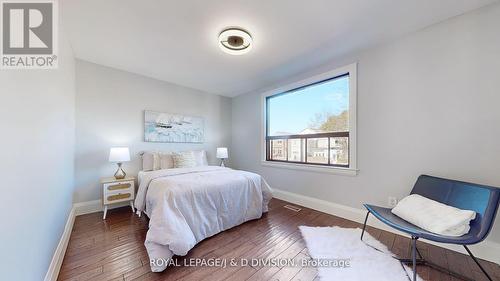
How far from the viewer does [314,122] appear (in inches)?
121

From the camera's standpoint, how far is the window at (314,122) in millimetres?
2664

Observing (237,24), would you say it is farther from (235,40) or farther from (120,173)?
(120,173)

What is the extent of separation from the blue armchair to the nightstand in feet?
10.8

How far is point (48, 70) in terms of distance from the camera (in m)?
1.48

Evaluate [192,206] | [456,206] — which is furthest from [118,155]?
[456,206]

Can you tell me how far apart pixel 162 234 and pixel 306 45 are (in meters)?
2.71

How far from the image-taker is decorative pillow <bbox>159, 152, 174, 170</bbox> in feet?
10.3

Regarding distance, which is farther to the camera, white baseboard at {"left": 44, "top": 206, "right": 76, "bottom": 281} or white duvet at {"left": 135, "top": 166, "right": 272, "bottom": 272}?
white duvet at {"left": 135, "top": 166, "right": 272, "bottom": 272}

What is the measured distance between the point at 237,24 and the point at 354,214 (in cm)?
Answer: 289

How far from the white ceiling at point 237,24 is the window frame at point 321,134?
252 millimetres

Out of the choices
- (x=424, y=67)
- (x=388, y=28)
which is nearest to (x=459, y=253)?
(x=424, y=67)

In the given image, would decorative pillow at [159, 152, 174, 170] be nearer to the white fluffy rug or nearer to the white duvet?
the white duvet

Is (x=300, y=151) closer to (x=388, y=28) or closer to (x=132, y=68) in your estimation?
(x=388, y=28)

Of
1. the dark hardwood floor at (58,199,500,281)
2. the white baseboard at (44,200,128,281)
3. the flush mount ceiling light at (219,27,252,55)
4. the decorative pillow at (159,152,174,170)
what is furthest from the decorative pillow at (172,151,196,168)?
the flush mount ceiling light at (219,27,252,55)
